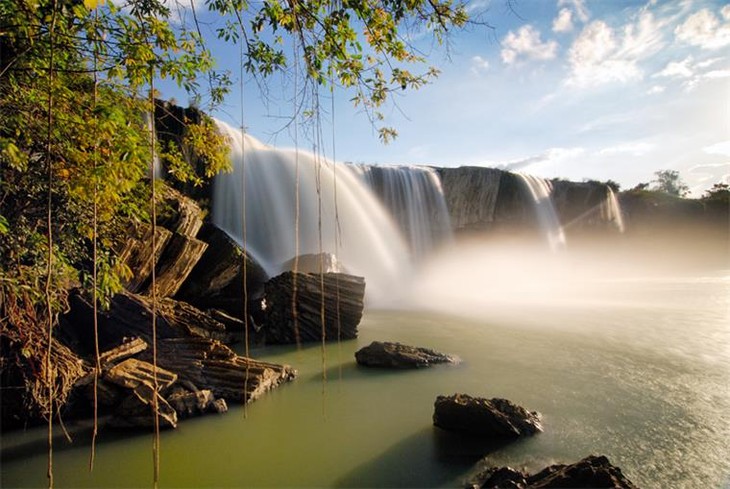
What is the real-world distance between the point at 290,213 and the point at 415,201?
9.90 metres

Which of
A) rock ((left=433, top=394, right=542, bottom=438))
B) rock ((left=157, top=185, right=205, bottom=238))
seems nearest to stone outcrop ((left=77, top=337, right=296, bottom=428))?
rock ((left=433, top=394, right=542, bottom=438))

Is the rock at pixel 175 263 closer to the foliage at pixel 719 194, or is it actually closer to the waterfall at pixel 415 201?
the waterfall at pixel 415 201

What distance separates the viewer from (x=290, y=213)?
675 inches

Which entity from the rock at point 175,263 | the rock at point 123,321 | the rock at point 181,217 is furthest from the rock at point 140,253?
the rock at point 123,321

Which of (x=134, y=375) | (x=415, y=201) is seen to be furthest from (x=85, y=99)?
(x=415, y=201)

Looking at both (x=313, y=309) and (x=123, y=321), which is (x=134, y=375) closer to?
(x=123, y=321)

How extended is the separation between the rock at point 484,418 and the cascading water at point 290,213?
35.7 feet

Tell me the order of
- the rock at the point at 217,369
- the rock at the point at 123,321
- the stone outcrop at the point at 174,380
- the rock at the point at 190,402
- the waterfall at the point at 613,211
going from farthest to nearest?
the waterfall at the point at 613,211 < the rock at the point at 123,321 < the rock at the point at 217,369 < the rock at the point at 190,402 < the stone outcrop at the point at 174,380

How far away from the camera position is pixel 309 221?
60.9ft

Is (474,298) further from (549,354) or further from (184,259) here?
(184,259)

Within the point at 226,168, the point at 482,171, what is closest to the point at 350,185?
the point at 482,171

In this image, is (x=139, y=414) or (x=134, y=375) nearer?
(x=139, y=414)

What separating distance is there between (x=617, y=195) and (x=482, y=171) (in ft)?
63.6

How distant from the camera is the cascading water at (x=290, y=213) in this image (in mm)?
16250
